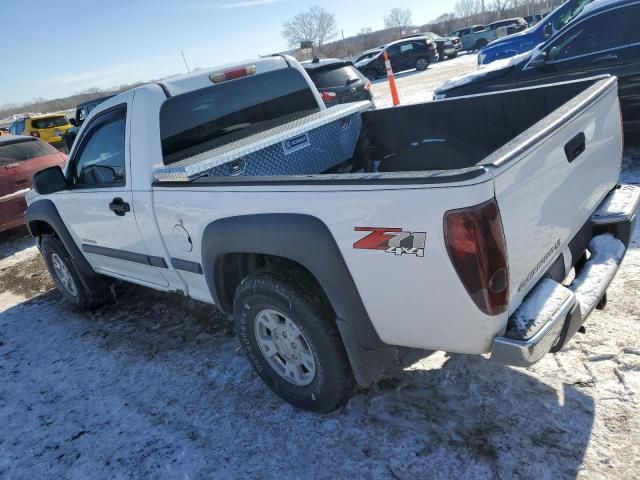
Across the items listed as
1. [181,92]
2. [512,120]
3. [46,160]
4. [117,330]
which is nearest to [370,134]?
[512,120]

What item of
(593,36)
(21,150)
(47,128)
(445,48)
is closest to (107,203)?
(21,150)

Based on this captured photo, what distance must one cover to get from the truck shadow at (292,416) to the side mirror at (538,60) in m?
5.16

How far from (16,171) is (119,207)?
525cm

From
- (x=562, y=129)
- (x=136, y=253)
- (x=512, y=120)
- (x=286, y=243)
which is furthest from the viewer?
(x=136, y=253)

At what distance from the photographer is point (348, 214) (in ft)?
6.89

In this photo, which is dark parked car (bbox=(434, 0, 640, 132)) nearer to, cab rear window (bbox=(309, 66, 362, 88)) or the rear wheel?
cab rear window (bbox=(309, 66, 362, 88))

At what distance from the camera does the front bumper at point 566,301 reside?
6.48ft

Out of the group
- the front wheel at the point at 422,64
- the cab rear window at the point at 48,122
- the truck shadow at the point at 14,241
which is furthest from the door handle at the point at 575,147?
the front wheel at the point at 422,64

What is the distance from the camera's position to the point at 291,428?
277cm

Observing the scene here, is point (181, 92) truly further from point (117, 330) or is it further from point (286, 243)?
point (117, 330)

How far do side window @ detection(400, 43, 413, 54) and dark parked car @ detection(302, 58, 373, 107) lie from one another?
15420 mm

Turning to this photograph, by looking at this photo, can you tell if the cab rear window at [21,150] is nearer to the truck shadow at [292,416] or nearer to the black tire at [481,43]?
the truck shadow at [292,416]

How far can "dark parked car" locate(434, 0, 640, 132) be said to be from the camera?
19.4ft

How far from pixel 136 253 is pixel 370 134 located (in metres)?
2.08
